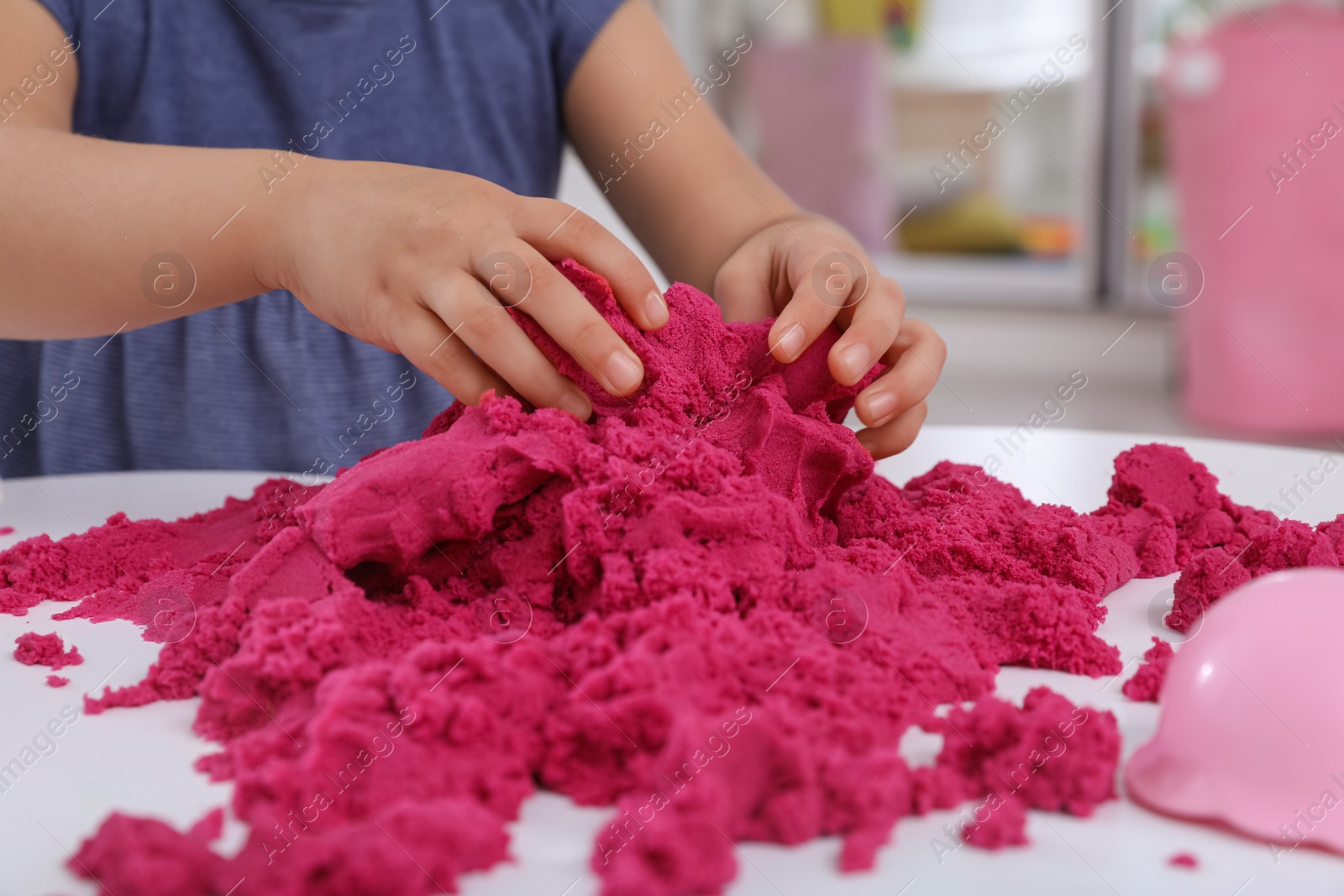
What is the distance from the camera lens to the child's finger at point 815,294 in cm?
66

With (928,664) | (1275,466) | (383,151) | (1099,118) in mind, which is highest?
(383,151)

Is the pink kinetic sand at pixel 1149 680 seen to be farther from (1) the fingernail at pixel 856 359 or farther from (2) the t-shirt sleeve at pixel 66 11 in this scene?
(2) the t-shirt sleeve at pixel 66 11

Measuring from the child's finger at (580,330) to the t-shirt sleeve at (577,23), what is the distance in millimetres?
548

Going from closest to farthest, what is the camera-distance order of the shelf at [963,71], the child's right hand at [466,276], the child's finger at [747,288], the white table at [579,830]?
the white table at [579,830]
the child's right hand at [466,276]
the child's finger at [747,288]
the shelf at [963,71]

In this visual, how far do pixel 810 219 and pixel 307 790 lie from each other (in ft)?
2.19

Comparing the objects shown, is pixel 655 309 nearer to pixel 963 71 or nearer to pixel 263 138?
pixel 263 138

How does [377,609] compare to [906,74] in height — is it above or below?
above

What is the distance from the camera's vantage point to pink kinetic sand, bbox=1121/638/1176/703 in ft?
1.66

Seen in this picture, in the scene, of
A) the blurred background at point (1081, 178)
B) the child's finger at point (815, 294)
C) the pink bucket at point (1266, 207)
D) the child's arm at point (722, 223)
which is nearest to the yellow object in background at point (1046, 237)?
the blurred background at point (1081, 178)

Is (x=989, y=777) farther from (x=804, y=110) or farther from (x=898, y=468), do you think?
(x=804, y=110)

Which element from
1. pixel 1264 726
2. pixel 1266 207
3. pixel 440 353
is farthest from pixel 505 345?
pixel 1266 207

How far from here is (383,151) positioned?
1.07m

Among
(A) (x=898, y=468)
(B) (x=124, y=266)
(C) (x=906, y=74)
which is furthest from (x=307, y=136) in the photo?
(C) (x=906, y=74)

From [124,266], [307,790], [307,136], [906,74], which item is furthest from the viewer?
[906,74]
